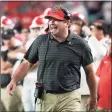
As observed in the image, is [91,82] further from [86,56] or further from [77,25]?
[77,25]

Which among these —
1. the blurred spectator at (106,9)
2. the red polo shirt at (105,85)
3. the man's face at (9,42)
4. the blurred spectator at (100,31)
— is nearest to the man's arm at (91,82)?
the red polo shirt at (105,85)

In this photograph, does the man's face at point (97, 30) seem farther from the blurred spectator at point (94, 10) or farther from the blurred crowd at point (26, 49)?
the blurred spectator at point (94, 10)

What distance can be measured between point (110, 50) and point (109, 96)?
768mm

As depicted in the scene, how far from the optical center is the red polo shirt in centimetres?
778

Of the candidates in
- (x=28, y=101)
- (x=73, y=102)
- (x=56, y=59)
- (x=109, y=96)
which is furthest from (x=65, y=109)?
(x=28, y=101)

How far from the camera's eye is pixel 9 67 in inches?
362

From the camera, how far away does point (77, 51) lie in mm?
6207

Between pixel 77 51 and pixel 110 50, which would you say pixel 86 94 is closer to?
pixel 110 50

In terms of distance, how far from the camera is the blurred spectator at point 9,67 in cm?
903

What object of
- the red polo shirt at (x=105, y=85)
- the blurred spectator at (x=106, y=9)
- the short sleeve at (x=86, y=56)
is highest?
the blurred spectator at (x=106, y=9)

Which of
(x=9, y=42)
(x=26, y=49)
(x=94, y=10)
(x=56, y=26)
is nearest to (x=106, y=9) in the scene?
(x=94, y=10)

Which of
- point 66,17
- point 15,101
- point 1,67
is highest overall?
point 66,17

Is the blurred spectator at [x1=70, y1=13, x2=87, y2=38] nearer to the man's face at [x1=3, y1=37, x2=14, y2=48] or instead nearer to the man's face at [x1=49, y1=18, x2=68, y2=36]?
the man's face at [x1=3, y1=37, x2=14, y2=48]

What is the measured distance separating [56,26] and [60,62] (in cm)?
42
